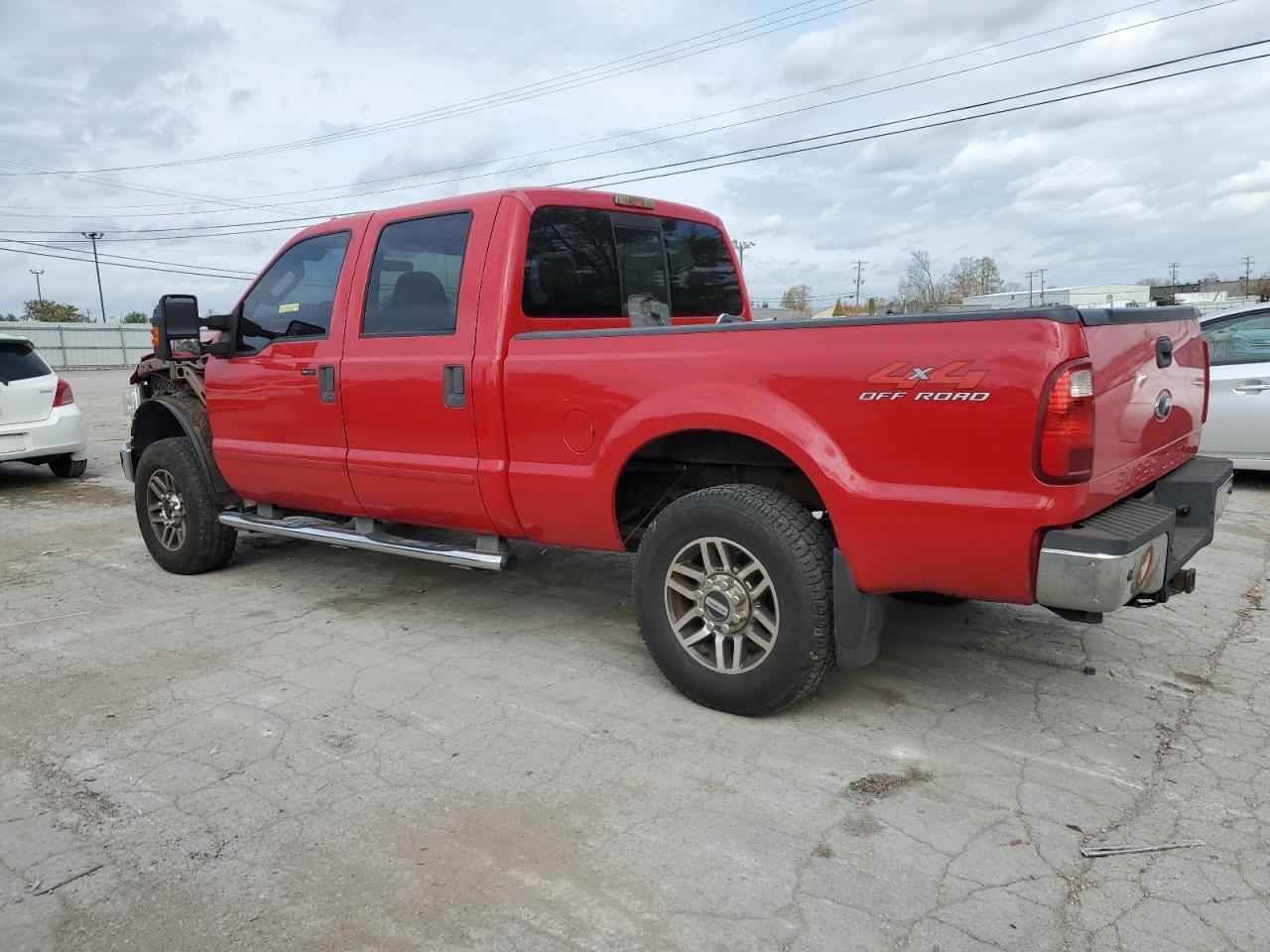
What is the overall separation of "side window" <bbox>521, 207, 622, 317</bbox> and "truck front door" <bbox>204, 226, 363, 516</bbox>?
3.68 feet

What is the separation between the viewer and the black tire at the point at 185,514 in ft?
18.9

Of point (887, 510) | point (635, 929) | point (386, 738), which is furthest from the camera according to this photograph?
point (386, 738)

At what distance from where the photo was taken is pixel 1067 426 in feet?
9.10

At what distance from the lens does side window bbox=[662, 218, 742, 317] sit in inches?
199

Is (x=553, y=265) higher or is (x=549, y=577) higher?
(x=553, y=265)

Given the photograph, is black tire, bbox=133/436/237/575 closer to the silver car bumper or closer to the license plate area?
the license plate area

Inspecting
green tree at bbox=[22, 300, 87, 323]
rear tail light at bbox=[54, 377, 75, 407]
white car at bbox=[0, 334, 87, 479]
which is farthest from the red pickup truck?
green tree at bbox=[22, 300, 87, 323]

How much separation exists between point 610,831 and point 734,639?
3.16 feet

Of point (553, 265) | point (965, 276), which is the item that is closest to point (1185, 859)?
point (553, 265)

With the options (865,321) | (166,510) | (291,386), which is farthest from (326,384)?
(865,321)

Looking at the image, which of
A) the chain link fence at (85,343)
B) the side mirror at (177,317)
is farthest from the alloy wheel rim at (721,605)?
the chain link fence at (85,343)

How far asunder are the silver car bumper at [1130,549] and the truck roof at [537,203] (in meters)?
2.65

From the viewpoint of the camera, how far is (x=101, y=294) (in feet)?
226

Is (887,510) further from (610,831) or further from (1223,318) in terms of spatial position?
(1223,318)
